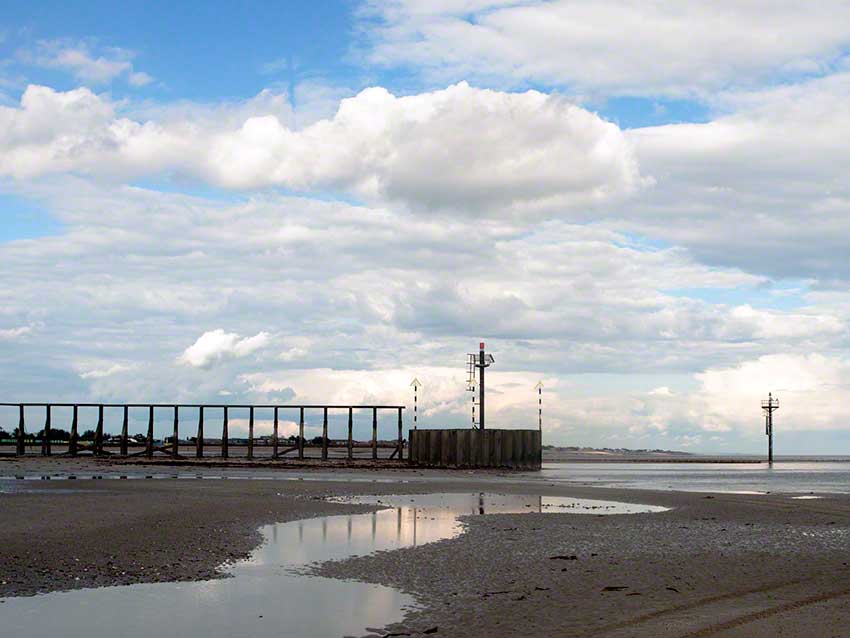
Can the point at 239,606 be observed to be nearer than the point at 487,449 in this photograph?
Yes

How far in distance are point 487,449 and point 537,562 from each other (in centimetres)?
4104

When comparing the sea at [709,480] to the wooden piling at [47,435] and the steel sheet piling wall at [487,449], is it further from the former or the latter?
the wooden piling at [47,435]

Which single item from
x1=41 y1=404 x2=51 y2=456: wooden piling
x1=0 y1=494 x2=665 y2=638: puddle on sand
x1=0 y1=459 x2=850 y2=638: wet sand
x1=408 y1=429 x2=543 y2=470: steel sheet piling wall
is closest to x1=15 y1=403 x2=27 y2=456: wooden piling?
x1=41 y1=404 x2=51 y2=456: wooden piling

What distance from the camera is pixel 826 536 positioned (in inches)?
797

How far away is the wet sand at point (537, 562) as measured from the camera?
449 inches

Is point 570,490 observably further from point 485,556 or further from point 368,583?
point 368,583

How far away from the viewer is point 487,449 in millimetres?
56750

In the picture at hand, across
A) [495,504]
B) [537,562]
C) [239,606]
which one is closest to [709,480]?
[495,504]

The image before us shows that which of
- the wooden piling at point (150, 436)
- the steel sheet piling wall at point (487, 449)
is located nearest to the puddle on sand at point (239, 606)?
the steel sheet piling wall at point (487, 449)

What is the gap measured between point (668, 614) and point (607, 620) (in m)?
0.78

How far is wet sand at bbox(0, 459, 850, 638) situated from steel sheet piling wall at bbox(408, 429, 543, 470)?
96.3 ft

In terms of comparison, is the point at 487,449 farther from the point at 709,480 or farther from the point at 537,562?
the point at 537,562

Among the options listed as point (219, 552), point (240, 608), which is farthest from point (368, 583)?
point (219, 552)

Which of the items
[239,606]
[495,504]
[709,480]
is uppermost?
[239,606]
